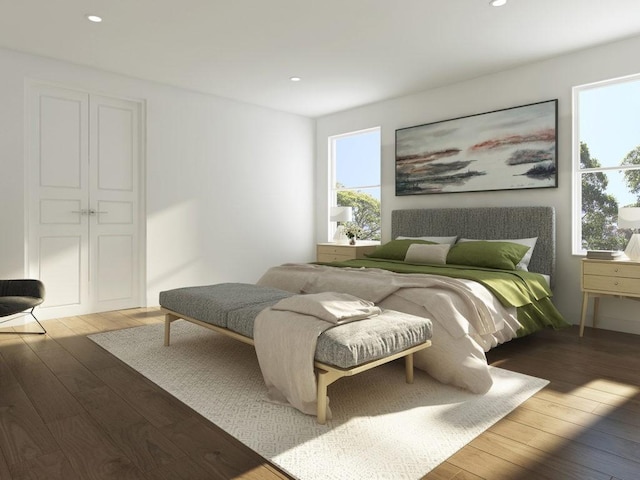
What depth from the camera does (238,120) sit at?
595 centimetres

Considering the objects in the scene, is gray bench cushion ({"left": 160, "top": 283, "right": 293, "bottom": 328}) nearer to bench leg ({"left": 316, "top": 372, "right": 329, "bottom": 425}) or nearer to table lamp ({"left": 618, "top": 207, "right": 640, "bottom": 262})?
bench leg ({"left": 316, "top": 372, "right": 329, "bottom": 425})

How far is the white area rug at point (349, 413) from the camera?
1882mm

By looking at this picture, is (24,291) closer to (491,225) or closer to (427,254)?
(427,254)

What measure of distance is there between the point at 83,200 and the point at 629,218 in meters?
5.13

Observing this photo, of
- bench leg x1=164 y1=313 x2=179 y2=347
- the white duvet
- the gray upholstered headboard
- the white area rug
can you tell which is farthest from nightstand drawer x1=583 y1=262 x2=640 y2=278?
bench leg x1=164 y1=313 x2=179 y2=347

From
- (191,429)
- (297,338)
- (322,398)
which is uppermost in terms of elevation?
(297,338)

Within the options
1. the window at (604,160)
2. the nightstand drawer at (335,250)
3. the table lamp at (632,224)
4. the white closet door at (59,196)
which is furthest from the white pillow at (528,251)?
the white closet door at (59,196)

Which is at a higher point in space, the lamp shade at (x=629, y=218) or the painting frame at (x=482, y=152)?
the painting frame at (x=482, y=152)

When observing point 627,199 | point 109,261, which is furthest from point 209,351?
point 627,199

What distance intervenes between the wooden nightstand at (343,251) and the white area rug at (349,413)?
2.59 metres

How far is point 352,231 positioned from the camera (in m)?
6.08

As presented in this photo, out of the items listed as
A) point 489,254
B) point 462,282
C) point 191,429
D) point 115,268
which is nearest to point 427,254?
point 489,254

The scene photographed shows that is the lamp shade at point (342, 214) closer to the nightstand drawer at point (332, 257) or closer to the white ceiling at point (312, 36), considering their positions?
the nightstand drawer at point (332, 257)

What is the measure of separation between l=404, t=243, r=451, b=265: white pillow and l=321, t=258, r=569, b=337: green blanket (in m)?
0.32
